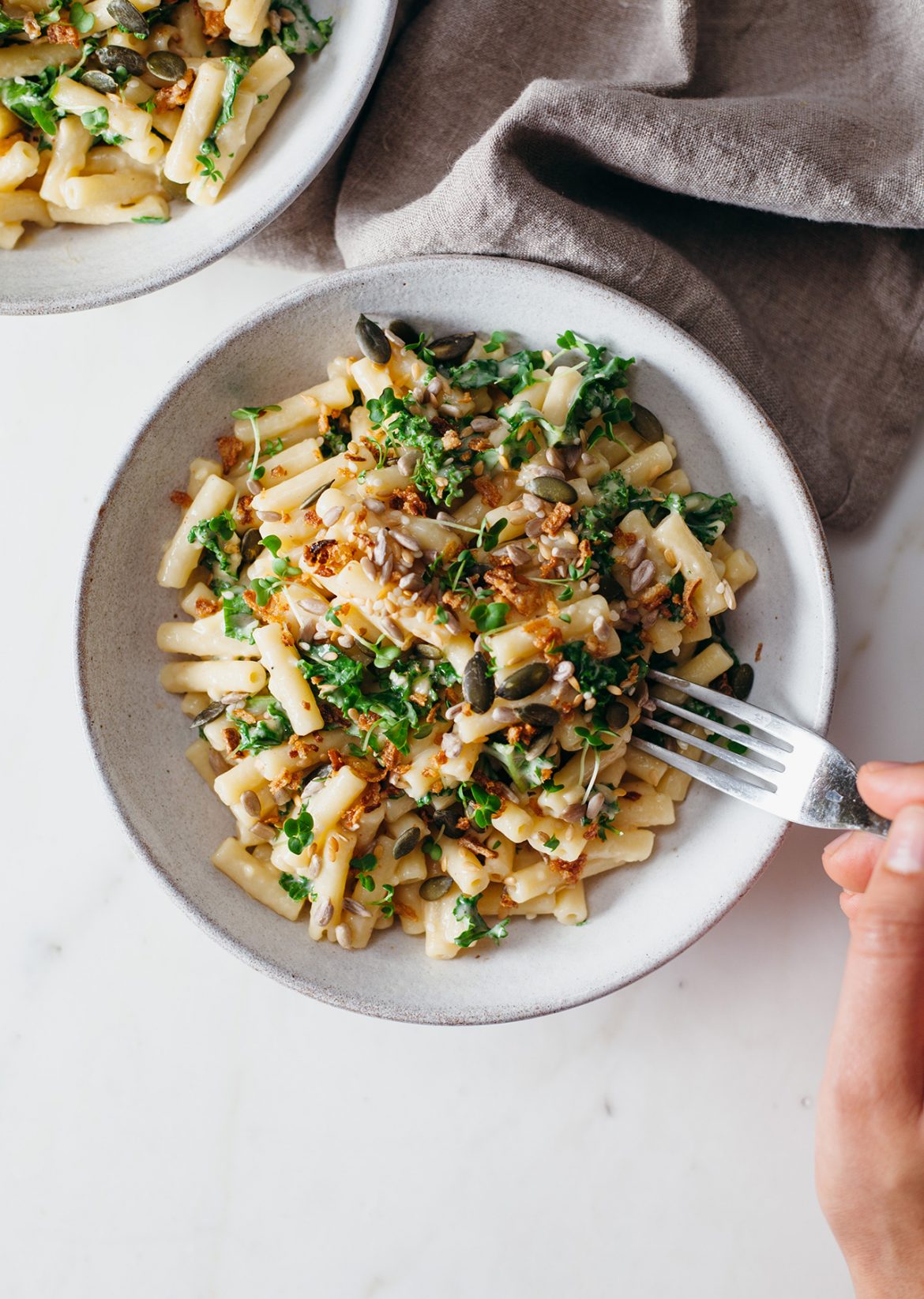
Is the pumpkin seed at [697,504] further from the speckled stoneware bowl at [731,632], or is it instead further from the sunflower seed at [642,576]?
the sunflower seed at [642,576]

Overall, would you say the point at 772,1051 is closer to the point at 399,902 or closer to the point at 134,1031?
the point at 399,902

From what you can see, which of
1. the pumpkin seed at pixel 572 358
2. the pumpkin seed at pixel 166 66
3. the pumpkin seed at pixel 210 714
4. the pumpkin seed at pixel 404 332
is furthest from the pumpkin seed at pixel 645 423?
the pumpkin seed at pixel 166 66

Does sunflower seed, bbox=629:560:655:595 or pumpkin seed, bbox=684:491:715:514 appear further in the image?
pumpkin seed, bbox=684:491:715:514

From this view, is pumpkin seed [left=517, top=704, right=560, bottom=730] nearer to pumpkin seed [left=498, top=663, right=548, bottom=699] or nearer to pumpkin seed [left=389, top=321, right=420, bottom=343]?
pumpkin seed [left=498, top=663, right=548, bottom=699]

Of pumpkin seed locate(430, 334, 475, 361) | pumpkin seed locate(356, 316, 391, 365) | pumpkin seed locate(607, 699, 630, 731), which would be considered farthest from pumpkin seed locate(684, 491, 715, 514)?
pumpkin seed locate(356, 316, 391, 365)

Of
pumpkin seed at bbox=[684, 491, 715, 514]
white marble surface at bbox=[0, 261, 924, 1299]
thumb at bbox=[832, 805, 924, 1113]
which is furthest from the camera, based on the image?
white marble surface at bbox=[0, 261, 924, 1299]

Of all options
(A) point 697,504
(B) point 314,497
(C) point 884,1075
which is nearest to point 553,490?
(A) point 697,504
